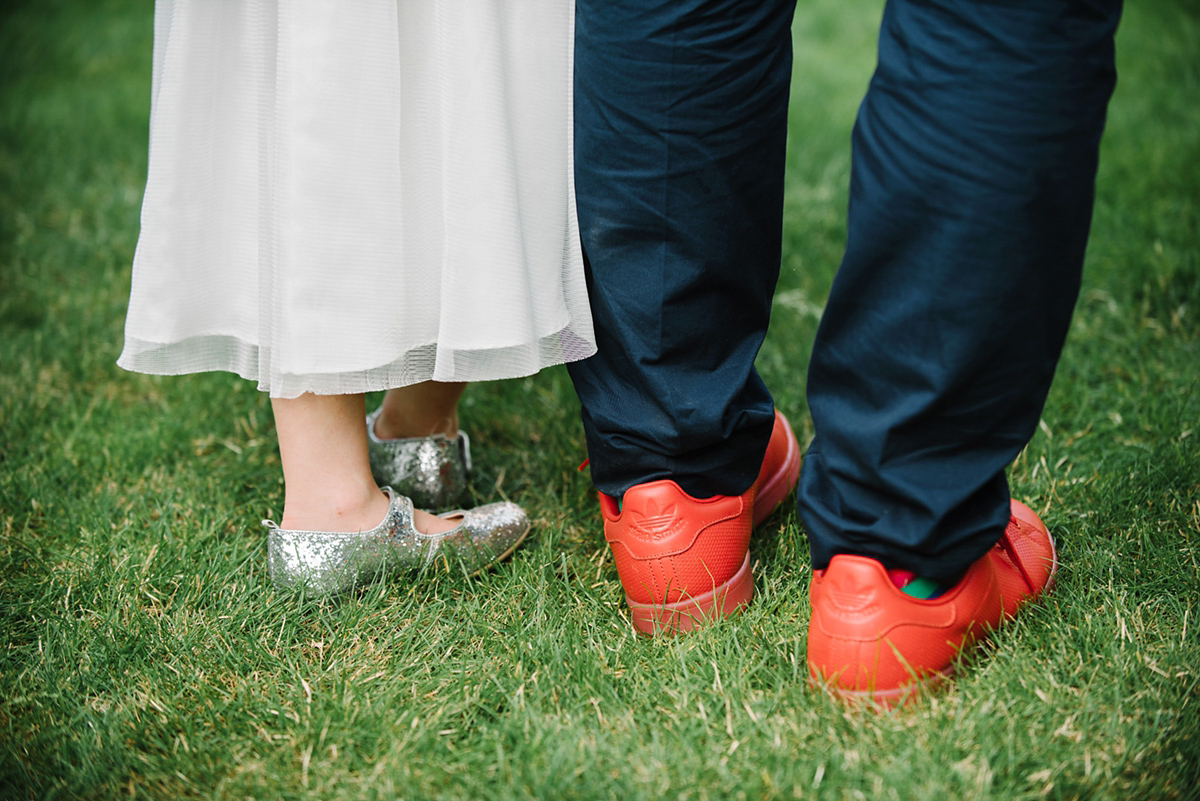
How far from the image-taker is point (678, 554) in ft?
3.84

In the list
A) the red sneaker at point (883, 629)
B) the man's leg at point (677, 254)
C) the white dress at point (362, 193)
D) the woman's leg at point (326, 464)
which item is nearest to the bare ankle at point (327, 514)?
the woman's leg at point (326, 464)

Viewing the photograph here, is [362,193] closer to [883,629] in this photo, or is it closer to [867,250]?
[867,250]

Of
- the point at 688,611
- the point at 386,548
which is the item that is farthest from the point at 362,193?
the point at 688,611

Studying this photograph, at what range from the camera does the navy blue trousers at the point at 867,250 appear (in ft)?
2.83

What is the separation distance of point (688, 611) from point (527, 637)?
0.21 m

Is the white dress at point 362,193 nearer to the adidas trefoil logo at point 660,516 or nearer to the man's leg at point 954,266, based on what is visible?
the adidas trefoil logo at point 660,516

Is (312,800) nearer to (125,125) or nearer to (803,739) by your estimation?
(803,739)

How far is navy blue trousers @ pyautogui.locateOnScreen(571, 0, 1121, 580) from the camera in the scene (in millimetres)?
863

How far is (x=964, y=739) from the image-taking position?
948 mm

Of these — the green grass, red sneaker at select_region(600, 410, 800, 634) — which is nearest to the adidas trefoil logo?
red sneaker at select_region(600, 410, 800, 634)

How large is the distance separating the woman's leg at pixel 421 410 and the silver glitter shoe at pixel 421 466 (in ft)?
0.06

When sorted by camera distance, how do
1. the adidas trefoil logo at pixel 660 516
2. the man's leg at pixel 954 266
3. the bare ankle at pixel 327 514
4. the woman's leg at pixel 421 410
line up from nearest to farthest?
the man's leg at pixel 954 266 → the adidas trefoil logo at pixel 660 516 → the bare ankle at pixel 327 514 → the woman's leg at pixel 421 410

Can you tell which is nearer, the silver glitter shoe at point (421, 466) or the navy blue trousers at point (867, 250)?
the navy blue trousers at point (867, 250)

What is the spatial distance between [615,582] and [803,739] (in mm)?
409
